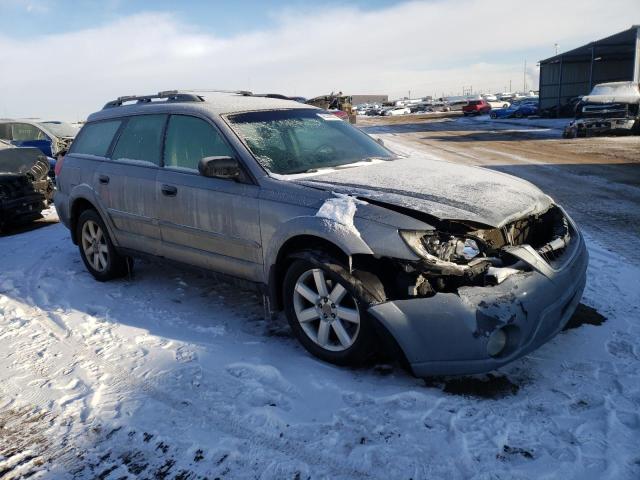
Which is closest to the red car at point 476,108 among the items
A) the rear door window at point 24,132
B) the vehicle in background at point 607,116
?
the vehicle in background at point 607,116

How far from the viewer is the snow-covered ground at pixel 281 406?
8.28ft

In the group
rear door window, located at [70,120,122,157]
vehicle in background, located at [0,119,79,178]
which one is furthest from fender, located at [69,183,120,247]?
vehicle in background, located at [0,119,79,178]

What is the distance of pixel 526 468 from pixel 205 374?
1.95 meters

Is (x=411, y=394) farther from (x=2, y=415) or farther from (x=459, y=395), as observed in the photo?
(x=2, y=415)

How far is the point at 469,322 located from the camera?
289 cm

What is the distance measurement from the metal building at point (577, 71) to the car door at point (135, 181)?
35.6 m

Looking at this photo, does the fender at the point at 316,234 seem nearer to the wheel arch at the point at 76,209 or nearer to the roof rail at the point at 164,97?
the roof rail at the point at 164,97

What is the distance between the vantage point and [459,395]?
3.05 meters

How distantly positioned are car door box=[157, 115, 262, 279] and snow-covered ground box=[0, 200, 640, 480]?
0.54 meters

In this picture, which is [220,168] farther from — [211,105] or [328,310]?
[328,310]

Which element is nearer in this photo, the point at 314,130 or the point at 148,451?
the point at 148,451

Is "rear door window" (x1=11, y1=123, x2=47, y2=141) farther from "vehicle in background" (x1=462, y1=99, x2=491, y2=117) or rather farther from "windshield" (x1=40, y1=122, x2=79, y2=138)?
"vehicle in background" (x1=462, y1=99, x2=491, y2=117)

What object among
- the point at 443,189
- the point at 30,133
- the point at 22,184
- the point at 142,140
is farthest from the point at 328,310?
the point at 30,133

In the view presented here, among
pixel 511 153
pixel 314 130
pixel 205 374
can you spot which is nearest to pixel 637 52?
pixel 511 153
